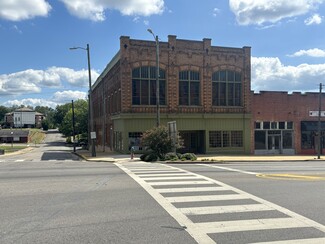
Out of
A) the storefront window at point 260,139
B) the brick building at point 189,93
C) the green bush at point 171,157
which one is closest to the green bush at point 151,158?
the green bush at point 171,157

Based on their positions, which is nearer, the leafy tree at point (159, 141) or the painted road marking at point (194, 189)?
the painted road marking at point (194, 189)

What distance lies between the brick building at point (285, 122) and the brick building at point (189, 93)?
4.62 feet

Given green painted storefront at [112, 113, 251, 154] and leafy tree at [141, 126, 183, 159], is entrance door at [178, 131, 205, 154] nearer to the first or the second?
green painted storefront at [112, 113, 251, 154]

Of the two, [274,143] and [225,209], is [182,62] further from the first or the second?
[225,209]

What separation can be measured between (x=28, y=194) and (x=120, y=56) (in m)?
22.0

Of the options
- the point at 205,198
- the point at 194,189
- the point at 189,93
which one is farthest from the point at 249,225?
the point at 189,93

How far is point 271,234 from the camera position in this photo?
642 centimetres

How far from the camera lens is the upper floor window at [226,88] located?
110 ft

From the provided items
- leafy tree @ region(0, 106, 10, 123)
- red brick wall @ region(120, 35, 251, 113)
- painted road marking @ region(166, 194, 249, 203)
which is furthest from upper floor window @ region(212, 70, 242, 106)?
leafy tree @ region(0, 106, 10, 123)

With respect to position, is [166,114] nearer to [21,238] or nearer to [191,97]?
[191,97]

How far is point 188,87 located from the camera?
32594 millimetres

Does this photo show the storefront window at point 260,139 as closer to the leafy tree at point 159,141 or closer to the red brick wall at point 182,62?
the red brick wall at point 182,62

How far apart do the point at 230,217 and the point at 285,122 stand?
29.8m

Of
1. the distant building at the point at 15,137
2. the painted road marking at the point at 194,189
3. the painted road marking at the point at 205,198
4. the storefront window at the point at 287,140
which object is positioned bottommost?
the distant building at the point at 15,137
